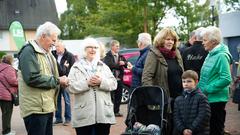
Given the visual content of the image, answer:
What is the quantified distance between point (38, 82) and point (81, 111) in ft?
2.85

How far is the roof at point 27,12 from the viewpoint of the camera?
49500 mm

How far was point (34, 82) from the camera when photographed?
5223 mm

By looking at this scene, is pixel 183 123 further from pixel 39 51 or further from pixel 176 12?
pixel 176 12

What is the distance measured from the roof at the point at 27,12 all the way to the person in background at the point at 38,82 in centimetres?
4419

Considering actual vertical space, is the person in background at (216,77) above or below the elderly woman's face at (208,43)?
below

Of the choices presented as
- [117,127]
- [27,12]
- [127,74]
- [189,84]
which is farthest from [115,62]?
[27,12]

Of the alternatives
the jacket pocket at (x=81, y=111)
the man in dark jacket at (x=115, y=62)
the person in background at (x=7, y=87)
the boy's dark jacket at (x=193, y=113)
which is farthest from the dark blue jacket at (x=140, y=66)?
the man in dark jacket at (x=115, y=62)

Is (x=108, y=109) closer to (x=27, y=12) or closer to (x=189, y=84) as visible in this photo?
(x=189, y=84)

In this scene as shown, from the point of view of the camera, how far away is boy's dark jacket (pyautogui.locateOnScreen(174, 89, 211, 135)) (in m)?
5.68

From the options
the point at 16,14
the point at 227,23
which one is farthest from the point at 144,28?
the point at 16,14

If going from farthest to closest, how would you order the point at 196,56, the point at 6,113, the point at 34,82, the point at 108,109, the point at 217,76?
the point at 6,113
the point at 196,56
the point at 217,76
the point at 108,109
the point at 34,82

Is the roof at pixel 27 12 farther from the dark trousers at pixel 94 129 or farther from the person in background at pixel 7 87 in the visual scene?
the dark trousers at pixel 94 129

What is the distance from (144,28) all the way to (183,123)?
94.2ft

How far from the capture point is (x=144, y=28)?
34.2 m
